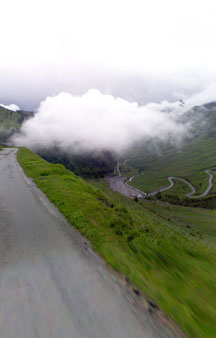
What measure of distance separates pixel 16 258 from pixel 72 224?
→ 3.18 meters

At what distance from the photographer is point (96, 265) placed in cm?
627

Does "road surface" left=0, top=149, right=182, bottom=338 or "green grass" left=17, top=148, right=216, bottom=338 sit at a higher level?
"green grass" left=17, top=148, right=216, bottom=338

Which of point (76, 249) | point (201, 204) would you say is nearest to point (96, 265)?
point (76, 249)

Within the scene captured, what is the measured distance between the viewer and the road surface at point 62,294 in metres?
4.02

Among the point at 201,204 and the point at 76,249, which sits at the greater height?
the point at 76,249

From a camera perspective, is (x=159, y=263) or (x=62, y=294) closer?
(x=62, y=294)

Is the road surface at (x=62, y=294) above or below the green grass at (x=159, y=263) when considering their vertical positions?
below

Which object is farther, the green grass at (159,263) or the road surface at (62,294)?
the green grass at (159,263)

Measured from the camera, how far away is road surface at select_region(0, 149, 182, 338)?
4.02m

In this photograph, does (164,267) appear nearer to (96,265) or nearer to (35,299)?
(96,265)

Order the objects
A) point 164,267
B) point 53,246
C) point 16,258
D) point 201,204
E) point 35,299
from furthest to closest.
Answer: point 201,204 < point 53,246 < point 164,267 < point 16,258 < point 35,299

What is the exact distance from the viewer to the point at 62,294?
4.92 m

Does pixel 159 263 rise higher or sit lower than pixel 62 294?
higher

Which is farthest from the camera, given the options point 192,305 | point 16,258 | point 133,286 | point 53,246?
point 53,246
